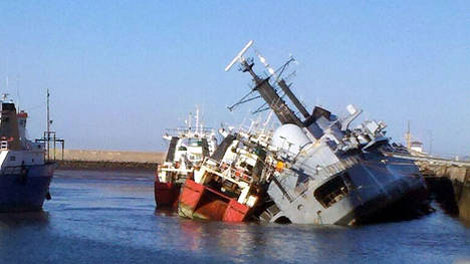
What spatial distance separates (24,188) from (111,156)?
95.3 meters

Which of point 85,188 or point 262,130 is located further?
point 85,188

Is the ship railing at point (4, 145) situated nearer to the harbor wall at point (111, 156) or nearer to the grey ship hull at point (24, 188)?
the grey ship hull at point (24, 188)

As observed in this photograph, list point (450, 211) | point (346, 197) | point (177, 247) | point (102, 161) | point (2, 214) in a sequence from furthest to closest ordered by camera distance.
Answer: point (102, 161) < point (450, 211) < point (2, 214) < point (346, 197) < point (177, 247)

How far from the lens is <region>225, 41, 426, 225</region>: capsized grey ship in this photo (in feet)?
138

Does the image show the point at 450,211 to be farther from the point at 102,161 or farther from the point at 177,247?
the point at 102,161

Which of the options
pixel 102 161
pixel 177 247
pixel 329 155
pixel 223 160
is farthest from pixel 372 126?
pixel 102 161

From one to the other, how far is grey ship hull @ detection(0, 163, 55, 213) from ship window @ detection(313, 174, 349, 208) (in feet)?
49.3

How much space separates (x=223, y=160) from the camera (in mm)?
49094

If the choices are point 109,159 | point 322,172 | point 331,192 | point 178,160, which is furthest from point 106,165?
point 322,172

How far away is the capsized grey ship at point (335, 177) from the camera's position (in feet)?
138

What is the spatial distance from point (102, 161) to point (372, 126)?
91.2 metres

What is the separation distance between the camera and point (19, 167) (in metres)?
46.5

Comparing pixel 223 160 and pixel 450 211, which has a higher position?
pixel 223 160

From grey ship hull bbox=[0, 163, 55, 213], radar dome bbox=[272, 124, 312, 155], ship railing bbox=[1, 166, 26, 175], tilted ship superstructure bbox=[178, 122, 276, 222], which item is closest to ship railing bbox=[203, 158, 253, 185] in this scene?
tilted ship superstructure bbox=[178, 122, 276, 222]
